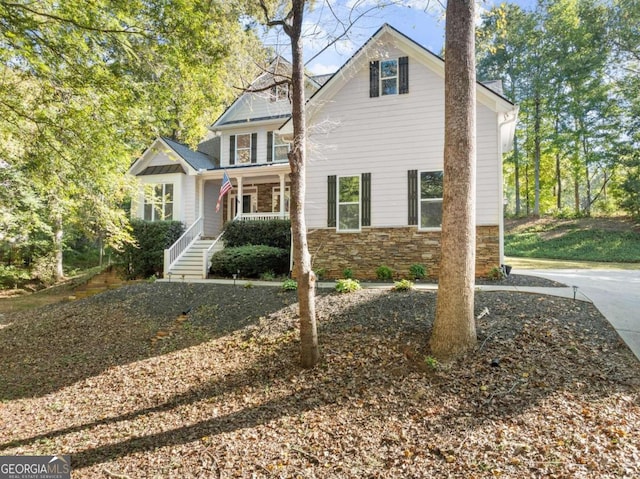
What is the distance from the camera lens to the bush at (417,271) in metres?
9.27

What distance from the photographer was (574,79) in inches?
905

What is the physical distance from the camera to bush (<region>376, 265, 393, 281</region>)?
9453 mm

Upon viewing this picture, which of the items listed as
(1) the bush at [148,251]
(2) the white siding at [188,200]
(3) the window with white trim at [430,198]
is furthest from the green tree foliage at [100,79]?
(2) the white siding at [188,200]

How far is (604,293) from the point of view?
23.1 feet

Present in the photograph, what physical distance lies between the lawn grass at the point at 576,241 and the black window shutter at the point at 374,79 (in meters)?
14.5

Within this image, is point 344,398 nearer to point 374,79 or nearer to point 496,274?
point 496,274

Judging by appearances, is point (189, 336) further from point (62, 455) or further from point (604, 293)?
point (604, 293)

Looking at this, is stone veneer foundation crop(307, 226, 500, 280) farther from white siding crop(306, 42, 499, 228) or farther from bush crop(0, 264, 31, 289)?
bush crop(0, 264, 31, 289)

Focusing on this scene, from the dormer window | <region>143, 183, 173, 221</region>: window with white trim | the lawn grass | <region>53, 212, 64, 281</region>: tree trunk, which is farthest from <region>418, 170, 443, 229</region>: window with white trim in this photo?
<region>53, 212, 64, 281</region>: tree trunk

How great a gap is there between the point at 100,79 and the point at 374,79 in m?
7.26

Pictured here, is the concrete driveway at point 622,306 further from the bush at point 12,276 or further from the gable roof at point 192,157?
the bush at point 12,276

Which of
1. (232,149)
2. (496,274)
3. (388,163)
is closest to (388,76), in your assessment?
(388,163)

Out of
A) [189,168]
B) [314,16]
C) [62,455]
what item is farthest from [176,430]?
[189,168]

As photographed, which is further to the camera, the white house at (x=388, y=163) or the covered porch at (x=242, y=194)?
the covered porch at (x=242, y=194)
